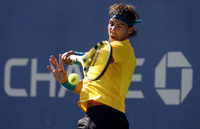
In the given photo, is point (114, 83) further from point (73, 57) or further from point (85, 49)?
point (85, 49)

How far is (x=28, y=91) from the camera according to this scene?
4.86 m

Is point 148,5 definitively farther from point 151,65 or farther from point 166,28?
point 151,65

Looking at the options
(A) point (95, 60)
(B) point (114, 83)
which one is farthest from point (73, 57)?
(B) point (114, 83)

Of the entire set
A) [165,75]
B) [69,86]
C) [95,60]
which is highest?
[95,60]

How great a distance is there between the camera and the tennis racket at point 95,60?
2472 mm

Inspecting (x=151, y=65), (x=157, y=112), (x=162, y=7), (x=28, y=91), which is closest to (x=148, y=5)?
(x=162, y=7)

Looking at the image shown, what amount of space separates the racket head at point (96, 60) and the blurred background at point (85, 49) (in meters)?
1.85

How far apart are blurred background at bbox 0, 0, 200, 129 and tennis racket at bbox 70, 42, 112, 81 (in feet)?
6.08

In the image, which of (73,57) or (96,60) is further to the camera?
(73,57)

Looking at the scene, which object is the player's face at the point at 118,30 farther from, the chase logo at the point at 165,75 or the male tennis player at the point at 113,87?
the chase logo at the point at 165,75

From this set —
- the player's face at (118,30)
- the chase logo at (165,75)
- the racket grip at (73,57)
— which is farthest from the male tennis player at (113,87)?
the chase logo at (165,75)

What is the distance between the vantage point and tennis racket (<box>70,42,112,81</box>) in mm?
2472

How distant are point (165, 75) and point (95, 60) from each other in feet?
6.32

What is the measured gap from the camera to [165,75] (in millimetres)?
4305
